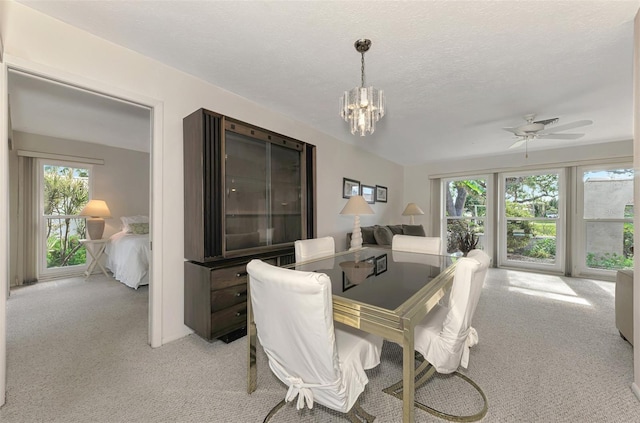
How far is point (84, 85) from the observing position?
180cm

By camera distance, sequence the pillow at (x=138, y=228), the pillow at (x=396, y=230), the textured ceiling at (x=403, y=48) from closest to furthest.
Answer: the textured ceiling at (x=403, y=48), the pillow at (x=138, y=228), the pillow at (x=396, y=230)

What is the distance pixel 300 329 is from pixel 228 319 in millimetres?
1348

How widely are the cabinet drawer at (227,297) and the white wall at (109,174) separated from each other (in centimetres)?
398

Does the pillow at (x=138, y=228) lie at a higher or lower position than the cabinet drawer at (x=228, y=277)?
higher

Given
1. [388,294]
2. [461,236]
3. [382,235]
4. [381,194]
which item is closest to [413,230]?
[381,194]

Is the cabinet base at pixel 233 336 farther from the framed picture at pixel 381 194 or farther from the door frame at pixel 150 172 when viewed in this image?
the framed picture at pixel 381 194

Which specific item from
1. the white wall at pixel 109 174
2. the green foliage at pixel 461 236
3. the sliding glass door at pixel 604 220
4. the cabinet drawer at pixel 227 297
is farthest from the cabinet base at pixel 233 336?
the sliding glass door at pixel 604 220

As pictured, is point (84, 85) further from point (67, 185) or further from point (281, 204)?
point (67, 185)

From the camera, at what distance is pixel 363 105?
1724mm

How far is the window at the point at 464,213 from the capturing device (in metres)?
5.43

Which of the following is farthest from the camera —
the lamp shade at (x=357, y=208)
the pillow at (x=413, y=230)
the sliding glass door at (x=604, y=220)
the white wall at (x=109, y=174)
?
the pillow at (x=413, y=230)

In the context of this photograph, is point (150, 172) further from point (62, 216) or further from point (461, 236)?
point (461, 236)

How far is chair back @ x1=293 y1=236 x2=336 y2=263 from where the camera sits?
219 centimetres

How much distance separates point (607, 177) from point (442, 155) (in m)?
2.57
